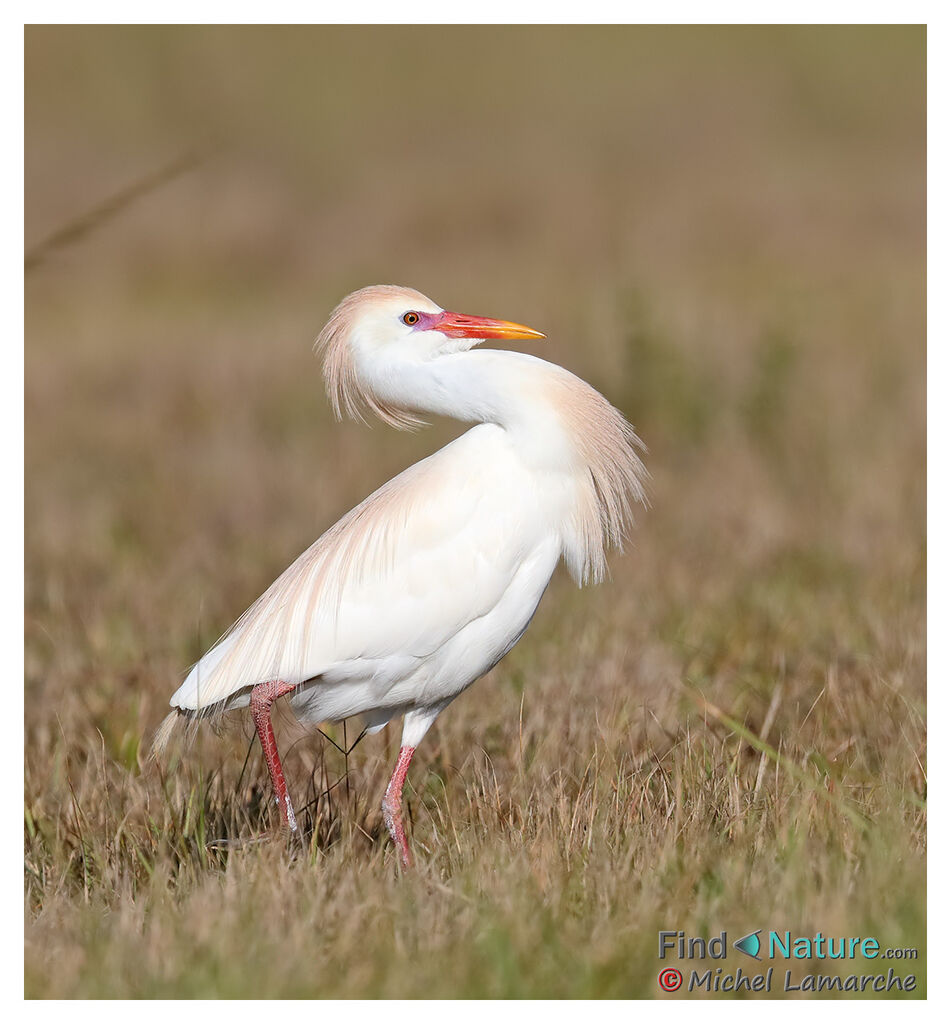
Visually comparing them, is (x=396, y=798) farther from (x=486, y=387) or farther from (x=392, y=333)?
(x=392, y=333)

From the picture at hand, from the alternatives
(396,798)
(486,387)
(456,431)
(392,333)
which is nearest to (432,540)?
(486,387)

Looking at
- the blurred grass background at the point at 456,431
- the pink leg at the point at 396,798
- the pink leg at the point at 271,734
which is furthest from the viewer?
the pink leg at the point at 396,798

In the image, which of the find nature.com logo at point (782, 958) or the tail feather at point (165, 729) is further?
the tail feather at point (165, 729)

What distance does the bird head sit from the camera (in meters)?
3.37

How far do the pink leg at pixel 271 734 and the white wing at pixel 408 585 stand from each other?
3cm

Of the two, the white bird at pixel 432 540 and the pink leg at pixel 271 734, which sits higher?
the white bird at pixel 432 540

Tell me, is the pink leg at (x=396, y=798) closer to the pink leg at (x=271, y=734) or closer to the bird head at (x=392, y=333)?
the pink leg at (x=271, y=734)

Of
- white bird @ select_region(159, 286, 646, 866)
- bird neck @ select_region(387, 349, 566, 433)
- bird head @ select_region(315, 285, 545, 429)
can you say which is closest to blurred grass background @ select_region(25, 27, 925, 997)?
white bird @ select_region(159, 286, 646, 866)

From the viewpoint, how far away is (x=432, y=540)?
335cm

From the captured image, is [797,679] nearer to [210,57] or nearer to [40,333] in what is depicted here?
[40,333]

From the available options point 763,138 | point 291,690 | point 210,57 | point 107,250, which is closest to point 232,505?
point 291,690

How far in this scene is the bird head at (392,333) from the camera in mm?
3369

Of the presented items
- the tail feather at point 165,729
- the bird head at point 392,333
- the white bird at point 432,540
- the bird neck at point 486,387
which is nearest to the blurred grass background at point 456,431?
the tail feather at point 165,729

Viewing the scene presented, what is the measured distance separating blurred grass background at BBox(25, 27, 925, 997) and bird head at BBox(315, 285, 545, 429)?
0.60 meters
